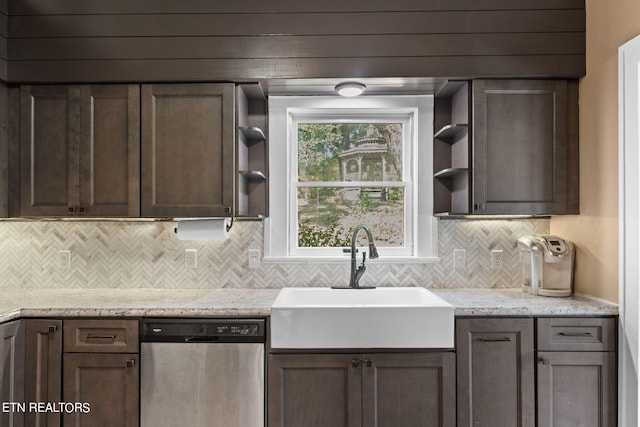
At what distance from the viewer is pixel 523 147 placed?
218 centimetres

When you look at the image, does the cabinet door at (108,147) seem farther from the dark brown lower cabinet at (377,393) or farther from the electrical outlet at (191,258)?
the dark brown lower cabinet at (377,393)

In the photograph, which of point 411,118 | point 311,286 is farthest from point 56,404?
point 411,118

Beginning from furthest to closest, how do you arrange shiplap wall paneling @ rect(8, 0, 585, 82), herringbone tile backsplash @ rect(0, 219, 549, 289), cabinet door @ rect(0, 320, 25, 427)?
herringbone tile backsplash @ rect(0, 219, 549, 289)
shiplap wall paneling @ rect(8, 0, 585, 82)
cabinet door @ rect(0, 320, 25, 427)

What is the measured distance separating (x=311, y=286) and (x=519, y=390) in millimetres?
1207

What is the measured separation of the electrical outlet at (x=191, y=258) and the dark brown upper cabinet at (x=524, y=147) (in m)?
1.63

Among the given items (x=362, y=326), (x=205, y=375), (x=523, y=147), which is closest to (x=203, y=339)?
(x=205, y=375)

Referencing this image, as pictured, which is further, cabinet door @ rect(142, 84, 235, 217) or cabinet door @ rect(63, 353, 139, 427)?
cabinet door @ rect(142, 84, 235, 217)

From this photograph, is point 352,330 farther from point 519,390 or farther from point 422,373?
point 519,390

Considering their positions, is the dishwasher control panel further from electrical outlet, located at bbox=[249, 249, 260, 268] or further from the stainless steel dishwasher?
electrical outlet, located at bbox=[249, 249, 260, 268]

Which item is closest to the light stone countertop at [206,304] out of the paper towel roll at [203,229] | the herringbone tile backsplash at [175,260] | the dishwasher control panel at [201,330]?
the dishwasher control panel at [201,330]

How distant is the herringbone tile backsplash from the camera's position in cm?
252

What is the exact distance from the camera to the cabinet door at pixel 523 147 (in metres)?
2.17

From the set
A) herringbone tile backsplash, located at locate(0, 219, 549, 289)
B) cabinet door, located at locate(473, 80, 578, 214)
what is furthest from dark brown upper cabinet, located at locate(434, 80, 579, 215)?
herringbone tile backsplash, located at locate(0, 219, 549, 289)

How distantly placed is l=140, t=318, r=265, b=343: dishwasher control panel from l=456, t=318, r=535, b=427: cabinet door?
3.09 ft
